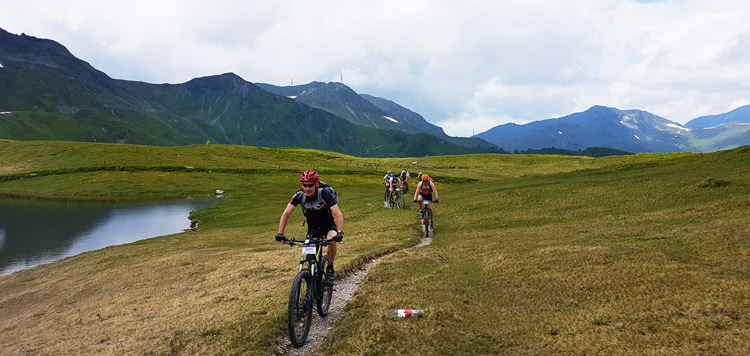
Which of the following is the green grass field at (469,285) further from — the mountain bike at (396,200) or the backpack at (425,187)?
the mountain bike at (396,200)

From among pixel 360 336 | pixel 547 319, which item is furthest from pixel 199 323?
pixel 547 319

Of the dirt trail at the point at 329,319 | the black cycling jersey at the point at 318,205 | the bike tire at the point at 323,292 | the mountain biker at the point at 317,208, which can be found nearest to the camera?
the dirt trail at the point at 329,319

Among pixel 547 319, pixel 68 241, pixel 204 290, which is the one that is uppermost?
pixel 547 319

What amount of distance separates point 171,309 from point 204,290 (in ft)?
7.97

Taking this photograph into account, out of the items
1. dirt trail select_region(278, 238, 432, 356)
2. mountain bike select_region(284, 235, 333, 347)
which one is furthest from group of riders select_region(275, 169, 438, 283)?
dirt trail select_region(278, 238, 432, 356)

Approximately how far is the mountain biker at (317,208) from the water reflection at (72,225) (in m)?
29.9

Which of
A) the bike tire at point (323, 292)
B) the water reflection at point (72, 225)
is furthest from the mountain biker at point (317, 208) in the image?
the water reflection at point (72, 225)

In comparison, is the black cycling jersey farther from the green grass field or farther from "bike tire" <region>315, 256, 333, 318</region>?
the green grass field

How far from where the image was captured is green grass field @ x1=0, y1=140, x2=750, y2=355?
10.9 m

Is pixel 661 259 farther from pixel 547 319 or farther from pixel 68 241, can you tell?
pixel 68 241

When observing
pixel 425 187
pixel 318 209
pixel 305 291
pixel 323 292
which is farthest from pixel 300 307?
pixel 425 187

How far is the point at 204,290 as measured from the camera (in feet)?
59.2

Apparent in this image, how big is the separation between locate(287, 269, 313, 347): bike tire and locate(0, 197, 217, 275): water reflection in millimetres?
30323

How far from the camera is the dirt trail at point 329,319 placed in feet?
36.9
